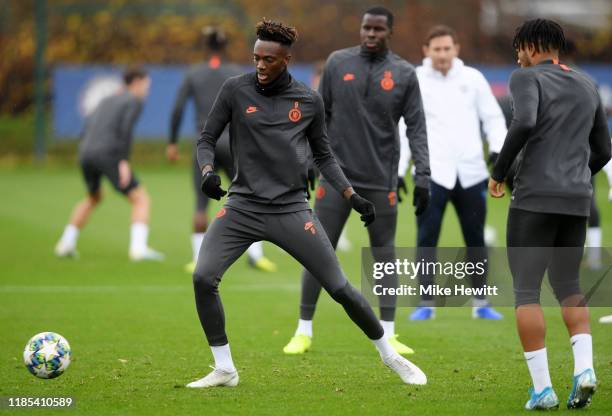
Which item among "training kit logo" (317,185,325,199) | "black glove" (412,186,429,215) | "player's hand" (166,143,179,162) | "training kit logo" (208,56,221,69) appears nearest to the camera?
"black glove" (412,186,429,215)

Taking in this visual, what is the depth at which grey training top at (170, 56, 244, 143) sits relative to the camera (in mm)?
13258

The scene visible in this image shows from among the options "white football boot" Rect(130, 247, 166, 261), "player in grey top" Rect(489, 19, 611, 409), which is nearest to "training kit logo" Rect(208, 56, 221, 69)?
"white football boot" Rect(130, 247, 166, 261)

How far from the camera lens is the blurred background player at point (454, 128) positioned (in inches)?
401

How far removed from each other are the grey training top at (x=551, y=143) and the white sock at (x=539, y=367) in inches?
32.3

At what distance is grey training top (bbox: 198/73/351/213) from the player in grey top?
130cm

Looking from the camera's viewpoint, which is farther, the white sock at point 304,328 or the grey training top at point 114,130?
the grey training top at point 114,130

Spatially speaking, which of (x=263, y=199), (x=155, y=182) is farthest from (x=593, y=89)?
(x=155, y=182)

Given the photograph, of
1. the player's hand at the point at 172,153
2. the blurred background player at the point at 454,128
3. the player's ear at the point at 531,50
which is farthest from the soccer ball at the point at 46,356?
the player's hand at the point at 172,153

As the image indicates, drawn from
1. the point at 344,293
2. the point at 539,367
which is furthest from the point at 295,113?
the point at 539,367

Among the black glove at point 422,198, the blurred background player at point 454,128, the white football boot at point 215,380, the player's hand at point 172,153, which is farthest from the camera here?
the player's hand at point 172,153

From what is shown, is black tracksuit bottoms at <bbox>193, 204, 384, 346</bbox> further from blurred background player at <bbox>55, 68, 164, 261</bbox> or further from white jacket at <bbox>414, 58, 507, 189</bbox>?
blurred background player at <bbox>55, 68, 164, 261</bbox>

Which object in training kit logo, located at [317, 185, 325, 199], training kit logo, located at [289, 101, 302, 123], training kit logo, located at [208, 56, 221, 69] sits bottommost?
training kit logo, located at [317, 185, 325, 199]

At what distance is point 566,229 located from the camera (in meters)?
6.67

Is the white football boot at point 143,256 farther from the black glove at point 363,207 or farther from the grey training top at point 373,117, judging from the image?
the black glove at point 363,207
